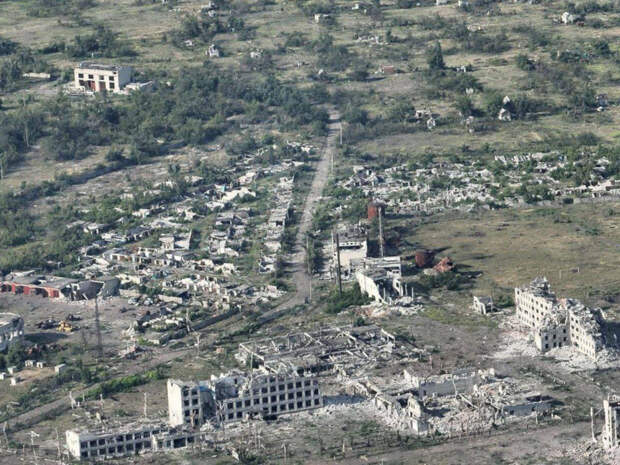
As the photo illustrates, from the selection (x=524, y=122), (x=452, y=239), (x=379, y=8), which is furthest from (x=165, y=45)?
(x=452, y=239)

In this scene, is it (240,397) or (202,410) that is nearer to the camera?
(202,410)

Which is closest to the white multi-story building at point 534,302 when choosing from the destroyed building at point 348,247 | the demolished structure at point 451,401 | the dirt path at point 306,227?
the demolished structure at point 451,401

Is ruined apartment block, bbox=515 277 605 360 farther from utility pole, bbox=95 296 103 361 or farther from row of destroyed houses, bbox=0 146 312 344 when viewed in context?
utility pole, bbox=95 296 103 361

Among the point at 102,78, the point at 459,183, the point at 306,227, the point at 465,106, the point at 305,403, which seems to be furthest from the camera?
the point at 102,78

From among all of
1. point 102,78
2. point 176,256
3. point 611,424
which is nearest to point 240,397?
point 611,424

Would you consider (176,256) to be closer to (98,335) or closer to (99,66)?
(98,335)

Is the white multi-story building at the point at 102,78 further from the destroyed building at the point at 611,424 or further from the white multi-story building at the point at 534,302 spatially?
the destroyed building at the point at 611,424
